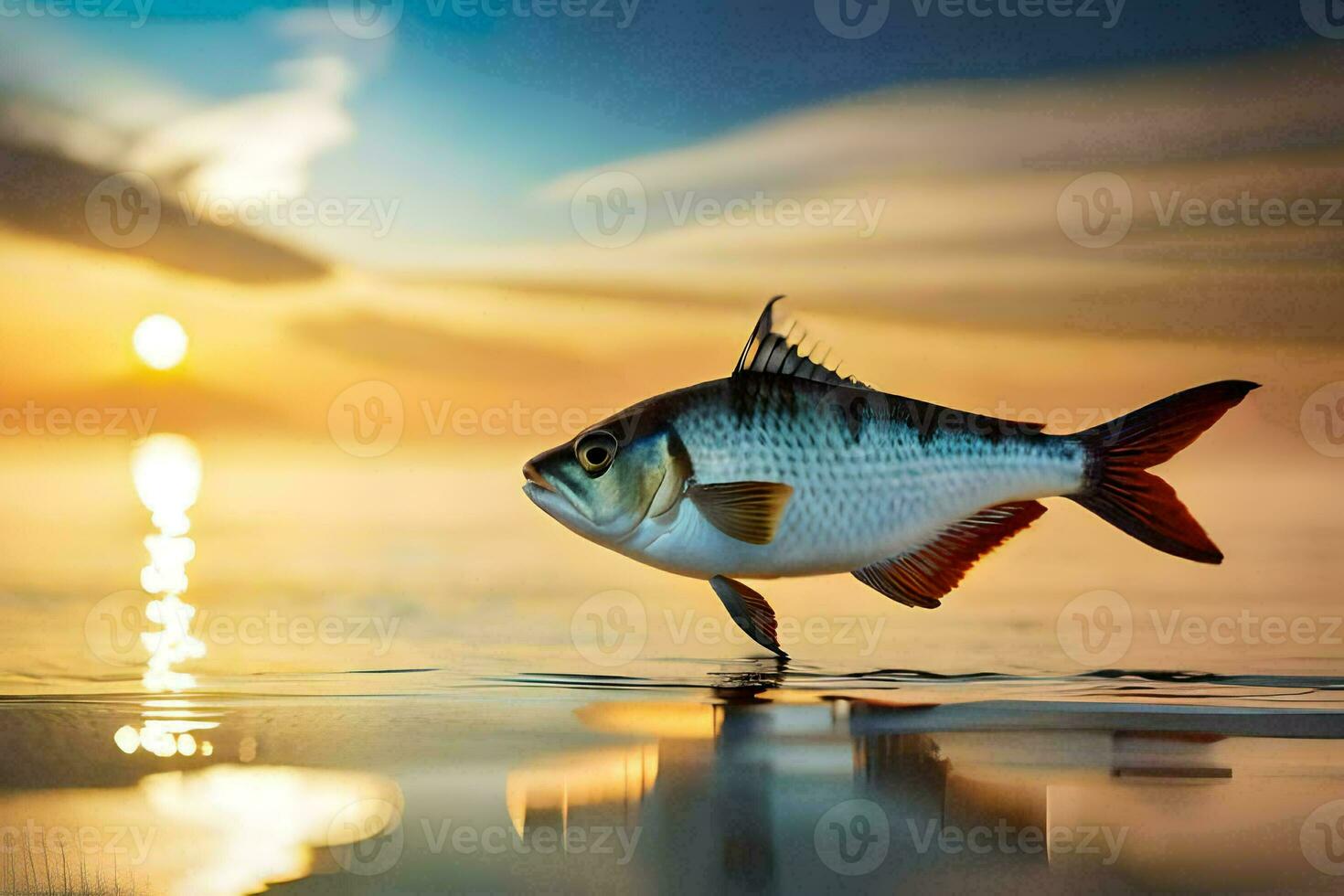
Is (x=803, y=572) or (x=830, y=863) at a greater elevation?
(x=803, y=572)

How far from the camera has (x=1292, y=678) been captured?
8.54 ft

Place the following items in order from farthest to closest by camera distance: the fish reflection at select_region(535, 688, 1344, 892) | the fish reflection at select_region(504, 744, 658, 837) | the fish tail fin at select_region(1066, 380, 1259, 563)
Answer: the fish tail fin at select_region(1066, 380, 1259, 563)
the fish reflection at select_region(504, 744, 658, 837)
the fish reflection at select_region(535, 688, 1344, 892)

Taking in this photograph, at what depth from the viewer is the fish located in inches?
94.7

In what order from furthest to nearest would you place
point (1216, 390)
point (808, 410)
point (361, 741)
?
point (808, 410) < point (1216, 390) < point (361, 741)

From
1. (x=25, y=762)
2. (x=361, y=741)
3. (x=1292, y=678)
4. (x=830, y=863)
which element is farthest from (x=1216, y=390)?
(x=25, y=762)

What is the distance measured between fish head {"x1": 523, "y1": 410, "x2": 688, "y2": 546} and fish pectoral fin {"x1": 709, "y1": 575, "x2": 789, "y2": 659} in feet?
0.67

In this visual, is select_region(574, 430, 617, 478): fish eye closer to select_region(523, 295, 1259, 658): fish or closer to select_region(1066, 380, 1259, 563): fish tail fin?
select_region(523, 295, 1259, 658): fish

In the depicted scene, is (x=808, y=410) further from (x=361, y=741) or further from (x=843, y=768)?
(x=361, y=741)

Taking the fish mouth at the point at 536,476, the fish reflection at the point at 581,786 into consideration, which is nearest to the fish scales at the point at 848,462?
the fish mouth at the point at 536,476

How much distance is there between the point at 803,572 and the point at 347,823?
1.20 meters
